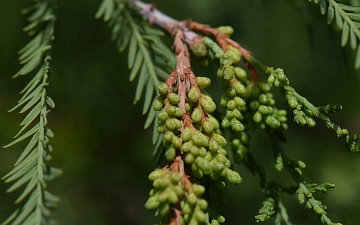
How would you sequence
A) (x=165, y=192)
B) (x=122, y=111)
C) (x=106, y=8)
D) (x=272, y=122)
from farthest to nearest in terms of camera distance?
(x=122, y=111) < (x=106, y=8) < (x=272, y=122) < (x=165, y=192)

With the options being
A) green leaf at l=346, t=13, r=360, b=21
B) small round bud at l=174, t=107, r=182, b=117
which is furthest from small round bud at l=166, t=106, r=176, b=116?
green leaf at l=346, t=13, r=360, b=21

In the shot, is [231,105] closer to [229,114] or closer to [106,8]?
[229,114]

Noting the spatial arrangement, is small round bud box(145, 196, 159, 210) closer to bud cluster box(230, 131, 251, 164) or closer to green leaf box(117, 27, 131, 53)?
bud cluster box(230, 131, 251, 164)

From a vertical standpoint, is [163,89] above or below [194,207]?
above

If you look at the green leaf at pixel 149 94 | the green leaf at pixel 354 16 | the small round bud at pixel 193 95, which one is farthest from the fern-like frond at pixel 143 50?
the green leaf at pixel 354 16

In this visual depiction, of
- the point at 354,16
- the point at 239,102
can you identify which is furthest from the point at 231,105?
the point at 354,16

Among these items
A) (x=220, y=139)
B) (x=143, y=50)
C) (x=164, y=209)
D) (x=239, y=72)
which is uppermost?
(x=143, y=50)

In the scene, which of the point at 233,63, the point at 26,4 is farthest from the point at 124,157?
the point at 233,63

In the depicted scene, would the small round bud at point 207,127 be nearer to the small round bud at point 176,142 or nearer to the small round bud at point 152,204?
the small round bud at point 176,142
